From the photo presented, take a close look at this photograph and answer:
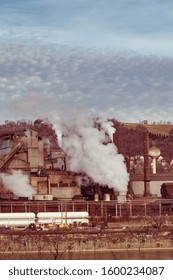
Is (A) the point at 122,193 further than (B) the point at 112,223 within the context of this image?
Yes

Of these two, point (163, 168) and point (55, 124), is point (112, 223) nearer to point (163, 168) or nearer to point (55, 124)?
point (55, 124)

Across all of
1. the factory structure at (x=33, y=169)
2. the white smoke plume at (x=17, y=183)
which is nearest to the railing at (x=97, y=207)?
the factory structure at (x=33, y=169)

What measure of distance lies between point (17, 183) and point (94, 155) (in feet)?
7.62

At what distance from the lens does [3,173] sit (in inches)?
709

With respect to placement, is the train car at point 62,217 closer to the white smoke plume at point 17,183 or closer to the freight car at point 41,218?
the freight car at point 41,218

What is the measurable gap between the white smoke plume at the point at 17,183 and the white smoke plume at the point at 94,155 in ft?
5.76

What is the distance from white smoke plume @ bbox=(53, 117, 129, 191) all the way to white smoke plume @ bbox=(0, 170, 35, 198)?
1.76 meters

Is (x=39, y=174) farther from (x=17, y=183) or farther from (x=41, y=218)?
(x=41, y=218)

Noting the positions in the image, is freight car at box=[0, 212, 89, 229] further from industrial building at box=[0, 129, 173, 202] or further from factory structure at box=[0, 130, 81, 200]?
factory structure at box=[0, 130, 81, 200]

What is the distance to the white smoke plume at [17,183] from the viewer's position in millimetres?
17797

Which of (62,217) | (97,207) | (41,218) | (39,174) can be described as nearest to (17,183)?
(39,174)
